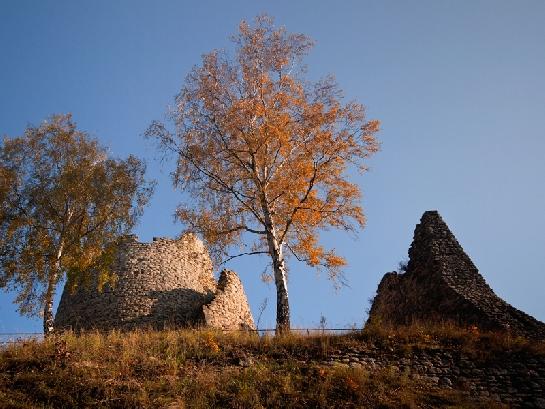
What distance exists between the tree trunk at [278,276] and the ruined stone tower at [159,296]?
13.4ft

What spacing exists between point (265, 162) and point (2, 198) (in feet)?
30.8

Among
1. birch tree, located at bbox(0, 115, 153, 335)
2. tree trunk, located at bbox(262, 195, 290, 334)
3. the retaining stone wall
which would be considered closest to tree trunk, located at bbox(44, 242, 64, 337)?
birch tree, located at bbox(0, 115, 153, 335)

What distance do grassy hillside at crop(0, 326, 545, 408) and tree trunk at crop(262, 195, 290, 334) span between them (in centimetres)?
201

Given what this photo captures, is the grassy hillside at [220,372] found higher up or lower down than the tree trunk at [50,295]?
lower down

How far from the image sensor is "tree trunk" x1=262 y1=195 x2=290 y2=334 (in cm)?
1681

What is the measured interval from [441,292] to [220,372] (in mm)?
8807

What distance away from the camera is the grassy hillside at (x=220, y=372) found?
36.2ft

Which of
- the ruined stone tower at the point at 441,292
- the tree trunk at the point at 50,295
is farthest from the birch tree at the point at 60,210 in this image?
the ruined stone tower at the point at 441,292

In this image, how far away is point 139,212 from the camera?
21.3m

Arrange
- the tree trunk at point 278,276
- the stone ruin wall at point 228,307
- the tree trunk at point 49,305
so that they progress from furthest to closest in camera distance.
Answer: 1. the stone ruin wall at point 228,307
2. the tree trunk at point 49,305
3. the tree trunk at point 278,276

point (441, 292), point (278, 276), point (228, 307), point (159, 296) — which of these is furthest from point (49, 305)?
point (441, 292)

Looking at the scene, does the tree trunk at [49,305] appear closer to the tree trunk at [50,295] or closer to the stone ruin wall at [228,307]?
the tree trunk at [50,295]

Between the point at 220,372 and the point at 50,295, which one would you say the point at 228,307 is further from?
the point at 220,372

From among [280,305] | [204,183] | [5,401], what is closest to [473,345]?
[280,305]
